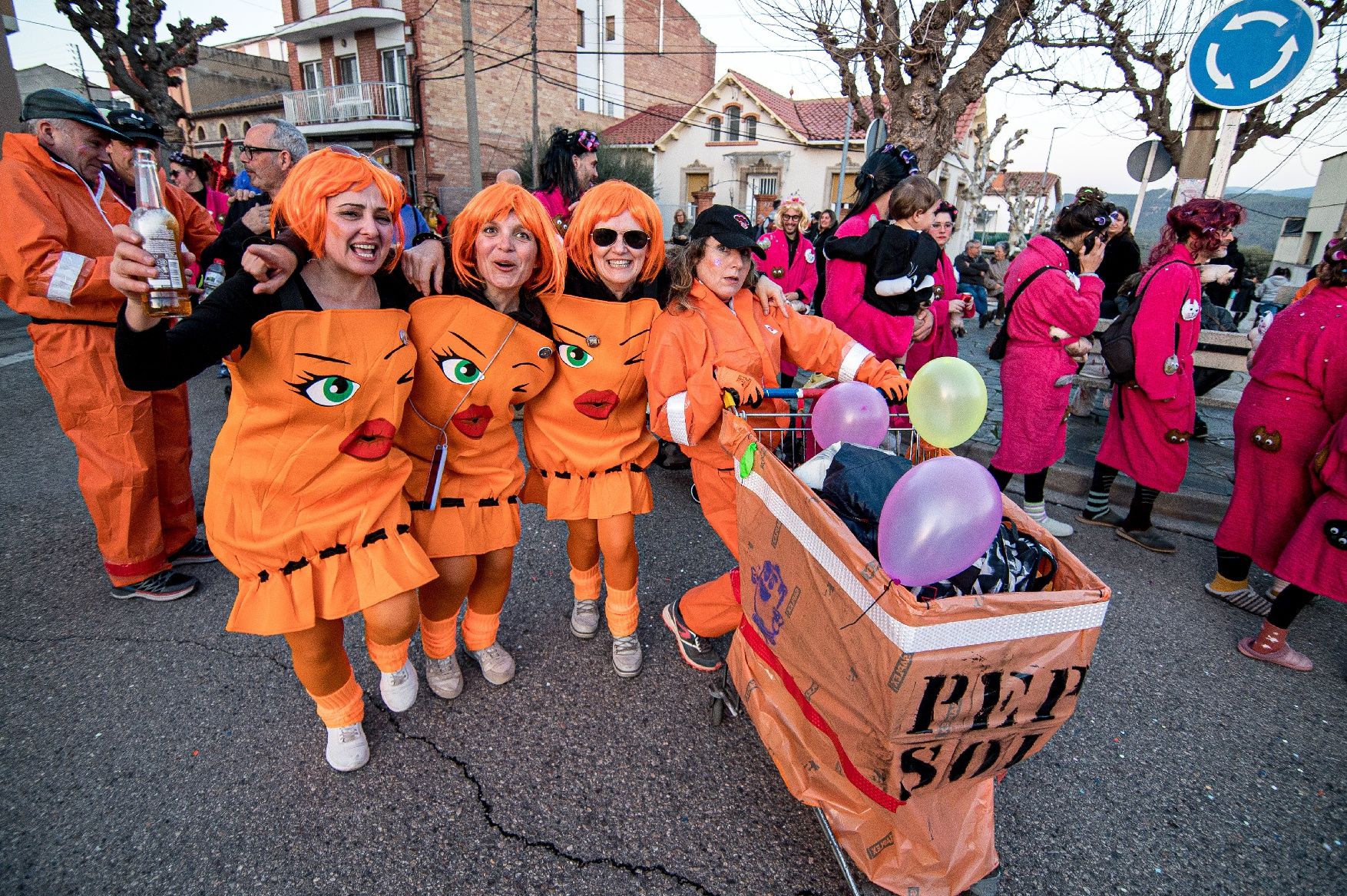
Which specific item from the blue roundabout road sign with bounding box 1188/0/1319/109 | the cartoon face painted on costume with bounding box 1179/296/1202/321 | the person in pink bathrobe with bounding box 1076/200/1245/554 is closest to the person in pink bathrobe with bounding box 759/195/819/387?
the person in pink bathrobe with bounding box 1076/200/1245/554

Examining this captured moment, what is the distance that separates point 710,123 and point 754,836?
103 ft

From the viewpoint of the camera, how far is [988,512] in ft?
4.51

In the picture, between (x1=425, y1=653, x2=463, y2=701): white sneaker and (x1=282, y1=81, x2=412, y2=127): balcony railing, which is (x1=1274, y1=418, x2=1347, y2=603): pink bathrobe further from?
(x1=282, y1=81, x2=412, y2=127): balcony railing

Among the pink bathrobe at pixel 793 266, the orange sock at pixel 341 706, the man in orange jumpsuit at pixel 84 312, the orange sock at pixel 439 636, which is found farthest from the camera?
the pink bathrobe at pixel 793 266

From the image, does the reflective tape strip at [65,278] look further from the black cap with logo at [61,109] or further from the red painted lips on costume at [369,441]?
the red painted lips on costume at [369,441]

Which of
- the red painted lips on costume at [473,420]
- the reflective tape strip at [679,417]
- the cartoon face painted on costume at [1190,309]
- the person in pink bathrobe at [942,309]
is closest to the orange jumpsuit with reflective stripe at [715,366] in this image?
the reflective tape strip at [679,417]

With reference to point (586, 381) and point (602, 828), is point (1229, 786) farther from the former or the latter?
point (586, 381)

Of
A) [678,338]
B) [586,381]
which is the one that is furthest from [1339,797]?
[586,381]

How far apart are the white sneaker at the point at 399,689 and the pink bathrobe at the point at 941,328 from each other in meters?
3.83

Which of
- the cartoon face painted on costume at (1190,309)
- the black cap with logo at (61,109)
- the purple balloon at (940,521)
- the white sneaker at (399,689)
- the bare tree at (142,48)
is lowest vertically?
the white sneaker at (399,689)

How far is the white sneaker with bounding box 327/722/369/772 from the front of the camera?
2.27 m

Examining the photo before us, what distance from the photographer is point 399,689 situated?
2490mm

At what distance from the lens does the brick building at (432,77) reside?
2227 centimetres

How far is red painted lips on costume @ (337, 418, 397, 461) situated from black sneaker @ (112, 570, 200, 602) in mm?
1996
